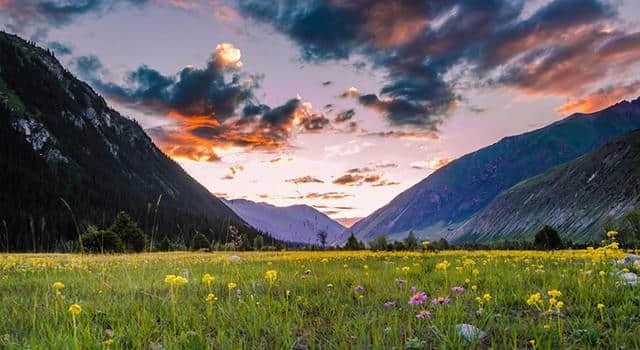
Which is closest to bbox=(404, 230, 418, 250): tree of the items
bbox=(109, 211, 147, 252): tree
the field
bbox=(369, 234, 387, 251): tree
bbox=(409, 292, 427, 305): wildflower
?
bbox=(369, 234, 387, 251): tree

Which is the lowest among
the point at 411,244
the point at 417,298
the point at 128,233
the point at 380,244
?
the point at 380,244

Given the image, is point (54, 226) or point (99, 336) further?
point (54, 226)

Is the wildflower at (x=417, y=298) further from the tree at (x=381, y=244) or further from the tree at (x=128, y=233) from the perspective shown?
the tree at (x=128, y=233)

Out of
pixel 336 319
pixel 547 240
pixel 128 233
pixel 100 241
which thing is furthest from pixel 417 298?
pixel 547 240

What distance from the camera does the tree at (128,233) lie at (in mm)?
44750

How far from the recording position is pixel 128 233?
4534 cm

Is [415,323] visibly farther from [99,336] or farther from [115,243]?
[115,243]

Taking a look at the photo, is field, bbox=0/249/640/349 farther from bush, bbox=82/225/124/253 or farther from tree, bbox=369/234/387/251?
tree, bbox=369/234/387/251

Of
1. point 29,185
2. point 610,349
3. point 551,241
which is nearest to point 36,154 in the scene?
point 29,185

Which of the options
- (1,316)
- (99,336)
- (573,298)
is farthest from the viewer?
(573,298)

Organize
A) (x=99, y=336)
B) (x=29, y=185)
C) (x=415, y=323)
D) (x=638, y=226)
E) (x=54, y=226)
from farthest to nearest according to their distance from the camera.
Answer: (x=29, y=185) < (x=54, y=226) < (x=638, y=226) < (x=415, y=323) < (x=99, y=336)

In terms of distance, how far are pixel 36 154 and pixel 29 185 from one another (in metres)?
47.3

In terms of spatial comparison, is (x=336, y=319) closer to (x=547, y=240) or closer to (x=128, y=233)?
(x=128, y=233)

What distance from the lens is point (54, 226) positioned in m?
119
